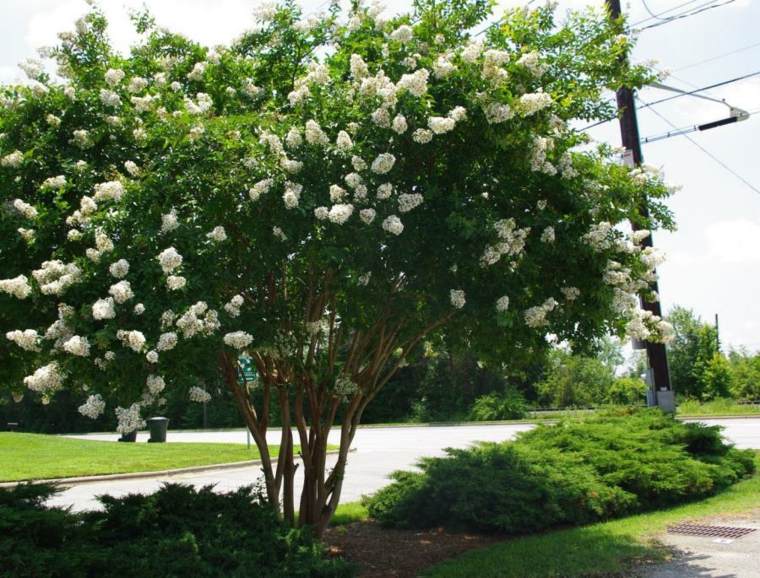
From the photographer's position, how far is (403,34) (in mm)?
6016

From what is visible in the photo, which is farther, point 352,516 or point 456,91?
point 352,516

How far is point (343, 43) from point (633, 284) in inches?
128

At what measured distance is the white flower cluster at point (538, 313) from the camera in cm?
595

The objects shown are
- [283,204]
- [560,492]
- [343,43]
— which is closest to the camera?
[283,204]

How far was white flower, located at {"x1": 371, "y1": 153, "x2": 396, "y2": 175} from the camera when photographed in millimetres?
5406

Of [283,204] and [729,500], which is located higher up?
[283,204]

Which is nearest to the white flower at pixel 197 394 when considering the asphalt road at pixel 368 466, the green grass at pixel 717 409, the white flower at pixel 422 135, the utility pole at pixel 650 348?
the white flower at pixel 422 135

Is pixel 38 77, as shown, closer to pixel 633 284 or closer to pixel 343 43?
pixel 343 43

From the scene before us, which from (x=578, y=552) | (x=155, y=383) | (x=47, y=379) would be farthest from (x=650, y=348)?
(x=47, y=379)

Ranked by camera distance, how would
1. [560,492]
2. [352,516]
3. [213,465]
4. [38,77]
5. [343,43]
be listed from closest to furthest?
1. [38,77]
2. [343,43]
3. [560,492]
4. [352,516]
5. [213,465]

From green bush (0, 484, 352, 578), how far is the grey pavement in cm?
302

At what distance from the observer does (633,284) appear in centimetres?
674

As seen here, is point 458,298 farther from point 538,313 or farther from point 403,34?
point 403,34

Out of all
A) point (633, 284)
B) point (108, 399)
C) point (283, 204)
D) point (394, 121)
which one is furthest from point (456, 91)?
point (108, 399)
